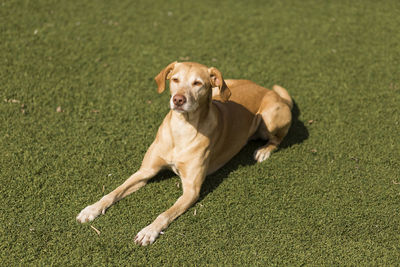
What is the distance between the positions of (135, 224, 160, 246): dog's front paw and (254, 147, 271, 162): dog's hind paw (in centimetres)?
219

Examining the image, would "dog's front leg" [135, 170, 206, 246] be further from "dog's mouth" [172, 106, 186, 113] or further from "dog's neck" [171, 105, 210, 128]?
"dog's mouth" [172, 106, 186, 113]

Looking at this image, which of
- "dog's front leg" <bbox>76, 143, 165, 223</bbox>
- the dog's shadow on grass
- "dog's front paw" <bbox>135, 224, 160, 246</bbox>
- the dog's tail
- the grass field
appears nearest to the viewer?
"dog's front paw" <bbox>135, 224, 160, 246</bbox>

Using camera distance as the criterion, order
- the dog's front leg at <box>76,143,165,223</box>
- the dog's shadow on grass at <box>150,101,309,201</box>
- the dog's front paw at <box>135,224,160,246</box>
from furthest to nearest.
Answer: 1. the dog's shadow on grass at <box>150,101,309,201</box>
2. the dog's front leg at <box>76,143,165,223</box>
3. the dog's front paw at <box>135,224,160,246</box>

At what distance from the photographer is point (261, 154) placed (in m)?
6.56

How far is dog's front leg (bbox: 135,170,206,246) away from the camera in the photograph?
16.4 ft

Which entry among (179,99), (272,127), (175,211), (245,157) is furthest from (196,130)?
(272,127)

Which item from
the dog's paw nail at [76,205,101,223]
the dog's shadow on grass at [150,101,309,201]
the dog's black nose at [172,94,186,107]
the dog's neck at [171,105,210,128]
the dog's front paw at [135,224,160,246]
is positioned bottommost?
the dog's shadow on grass at [150,101,309,201]

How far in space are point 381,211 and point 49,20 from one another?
25.0 feet

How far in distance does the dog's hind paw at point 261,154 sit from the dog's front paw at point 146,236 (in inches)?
86.4

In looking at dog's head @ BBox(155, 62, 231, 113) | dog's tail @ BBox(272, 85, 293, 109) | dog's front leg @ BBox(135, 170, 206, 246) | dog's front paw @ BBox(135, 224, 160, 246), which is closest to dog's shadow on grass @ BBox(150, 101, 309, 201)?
dog's front leg @ BBox(135, 170, 206, 246)

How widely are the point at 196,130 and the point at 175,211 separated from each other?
3.51 feet

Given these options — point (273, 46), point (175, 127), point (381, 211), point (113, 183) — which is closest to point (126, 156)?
point (113, 183)

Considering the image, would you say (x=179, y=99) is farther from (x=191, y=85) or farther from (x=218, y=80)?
(x=218, y=80)

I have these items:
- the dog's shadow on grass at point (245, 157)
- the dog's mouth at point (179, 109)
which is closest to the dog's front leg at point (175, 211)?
the dog's shadow on grass at point (245, 157)
